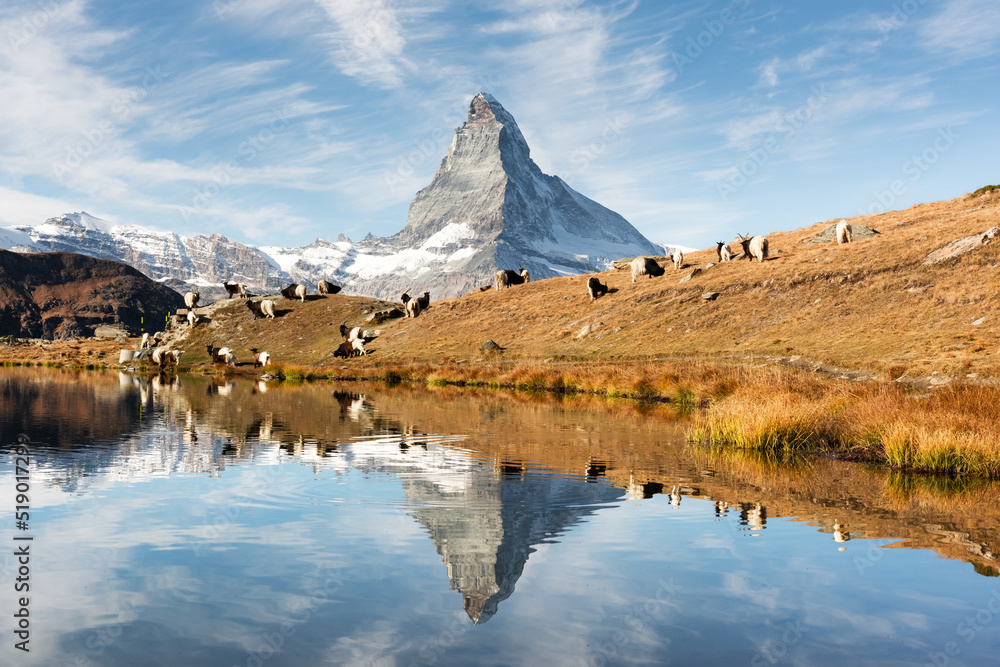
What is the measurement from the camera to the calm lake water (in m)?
8.03

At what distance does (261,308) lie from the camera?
101m

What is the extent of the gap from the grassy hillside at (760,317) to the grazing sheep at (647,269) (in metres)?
1.76

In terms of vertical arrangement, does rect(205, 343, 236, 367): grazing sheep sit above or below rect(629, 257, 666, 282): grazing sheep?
below

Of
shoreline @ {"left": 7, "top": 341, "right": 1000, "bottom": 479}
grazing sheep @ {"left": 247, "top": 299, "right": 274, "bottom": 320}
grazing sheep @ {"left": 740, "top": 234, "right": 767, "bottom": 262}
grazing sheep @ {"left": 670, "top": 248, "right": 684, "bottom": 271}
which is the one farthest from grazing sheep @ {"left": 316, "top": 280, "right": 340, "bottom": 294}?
shoreline @ {"left": 7, "top": 341, "right": 1000, "bottom": 479}

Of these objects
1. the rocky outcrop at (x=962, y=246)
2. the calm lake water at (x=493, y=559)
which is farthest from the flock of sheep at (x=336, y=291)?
the calm lake water at (x=493, y=559)

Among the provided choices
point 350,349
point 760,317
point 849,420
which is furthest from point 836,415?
point 350,349

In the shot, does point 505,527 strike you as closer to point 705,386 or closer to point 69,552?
point 69,552

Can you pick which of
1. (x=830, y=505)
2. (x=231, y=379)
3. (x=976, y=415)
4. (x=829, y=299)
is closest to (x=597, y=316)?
(x=829, y=299)

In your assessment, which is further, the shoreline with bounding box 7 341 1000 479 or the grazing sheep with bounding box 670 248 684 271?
the grazing sheep with bounding box 670 248 684 271

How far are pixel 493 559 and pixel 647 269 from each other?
248 feet

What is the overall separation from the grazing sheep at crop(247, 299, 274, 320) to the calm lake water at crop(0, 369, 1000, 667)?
7992 centimetres

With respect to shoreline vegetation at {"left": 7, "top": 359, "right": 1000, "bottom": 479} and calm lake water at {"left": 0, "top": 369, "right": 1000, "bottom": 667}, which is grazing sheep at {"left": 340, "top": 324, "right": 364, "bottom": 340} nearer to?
shoreline vegetation at {"left": 7, "top": 359, "right": 1000, "bottom": 479}

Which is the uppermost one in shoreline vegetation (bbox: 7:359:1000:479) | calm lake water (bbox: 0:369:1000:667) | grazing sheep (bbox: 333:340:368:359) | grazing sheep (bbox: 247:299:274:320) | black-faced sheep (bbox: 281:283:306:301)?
black-faced sheep (bbox: 281:283:306:301)

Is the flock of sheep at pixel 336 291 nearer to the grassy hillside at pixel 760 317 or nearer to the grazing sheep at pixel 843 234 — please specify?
the grazing sheep at pixel 843 234
